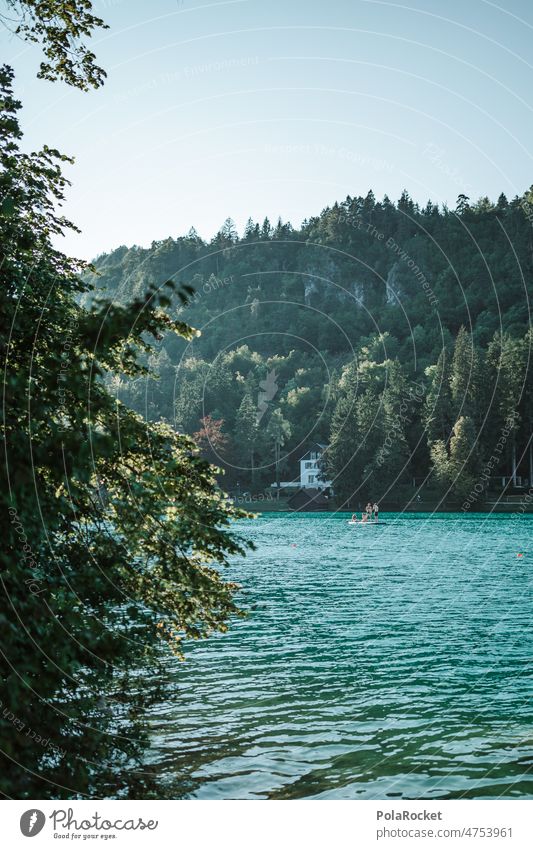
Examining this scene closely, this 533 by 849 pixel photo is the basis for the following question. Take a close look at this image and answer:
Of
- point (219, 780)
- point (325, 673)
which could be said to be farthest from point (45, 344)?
point (325, 673)

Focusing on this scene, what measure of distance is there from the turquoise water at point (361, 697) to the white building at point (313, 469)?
5024cm

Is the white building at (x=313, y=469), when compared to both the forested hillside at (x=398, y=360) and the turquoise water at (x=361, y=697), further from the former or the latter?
the turquoise water at (x=361, y=697)

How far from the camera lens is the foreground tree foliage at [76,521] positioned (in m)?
6.41

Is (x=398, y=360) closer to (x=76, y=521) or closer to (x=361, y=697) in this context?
(x=361, y=697)

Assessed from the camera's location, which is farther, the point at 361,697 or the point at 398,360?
the point at 398,360

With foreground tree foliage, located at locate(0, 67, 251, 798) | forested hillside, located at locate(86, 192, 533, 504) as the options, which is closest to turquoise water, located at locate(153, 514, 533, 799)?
foreground tree foliage, located at locate(0, 67, 251, 798)

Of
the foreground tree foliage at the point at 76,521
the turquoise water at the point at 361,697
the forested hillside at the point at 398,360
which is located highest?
the forested hillside at the point at 398,360

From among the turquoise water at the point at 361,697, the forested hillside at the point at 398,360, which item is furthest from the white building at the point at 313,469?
the turquoise water at the point at 361,697

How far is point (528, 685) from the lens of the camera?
15.2 meters

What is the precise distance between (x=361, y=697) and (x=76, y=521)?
329 inches

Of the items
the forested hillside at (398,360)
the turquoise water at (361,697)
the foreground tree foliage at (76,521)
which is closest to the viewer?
the foreground tree foliage at (76,521)

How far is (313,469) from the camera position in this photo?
281ft

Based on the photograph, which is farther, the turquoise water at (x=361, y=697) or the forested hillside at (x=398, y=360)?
the forested hillside at (x=398, y=360)

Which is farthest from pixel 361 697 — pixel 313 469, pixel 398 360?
pixel 398 360
